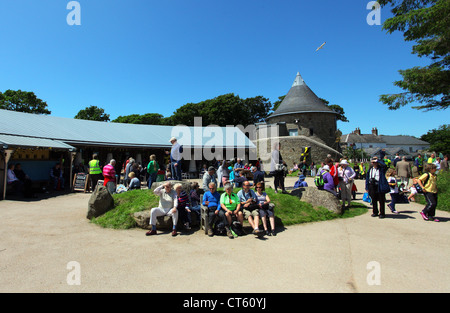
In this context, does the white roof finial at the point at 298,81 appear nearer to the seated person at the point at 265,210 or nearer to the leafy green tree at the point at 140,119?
the leafy green tree at the point at 140,119

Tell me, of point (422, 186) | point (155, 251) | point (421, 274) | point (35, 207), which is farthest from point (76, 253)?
point (422, 186)

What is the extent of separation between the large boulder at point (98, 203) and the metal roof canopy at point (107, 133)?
9074 millimetres

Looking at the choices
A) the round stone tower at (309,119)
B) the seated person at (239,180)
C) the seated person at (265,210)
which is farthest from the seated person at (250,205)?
the round stone tower at (309,119)

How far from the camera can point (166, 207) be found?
6.33 m

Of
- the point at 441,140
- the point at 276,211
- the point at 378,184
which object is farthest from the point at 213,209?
the point at 441,140

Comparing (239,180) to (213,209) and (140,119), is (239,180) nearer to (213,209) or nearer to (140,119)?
(213,209)

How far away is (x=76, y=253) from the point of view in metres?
4.69

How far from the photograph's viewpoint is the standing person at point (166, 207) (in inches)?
240

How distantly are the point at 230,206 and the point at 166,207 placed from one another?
177 cm

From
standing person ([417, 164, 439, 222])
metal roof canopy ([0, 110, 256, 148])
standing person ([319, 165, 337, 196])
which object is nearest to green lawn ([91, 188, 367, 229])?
standing person ([319, 165, 337, 196])

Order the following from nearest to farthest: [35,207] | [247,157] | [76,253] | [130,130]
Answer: [76,253]
[35,207]
[130,130]
[247,157]

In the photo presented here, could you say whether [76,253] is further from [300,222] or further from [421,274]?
[421,274]

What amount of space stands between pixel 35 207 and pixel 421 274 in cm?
1148

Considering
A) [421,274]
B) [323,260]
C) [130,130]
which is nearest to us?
[421,274]
